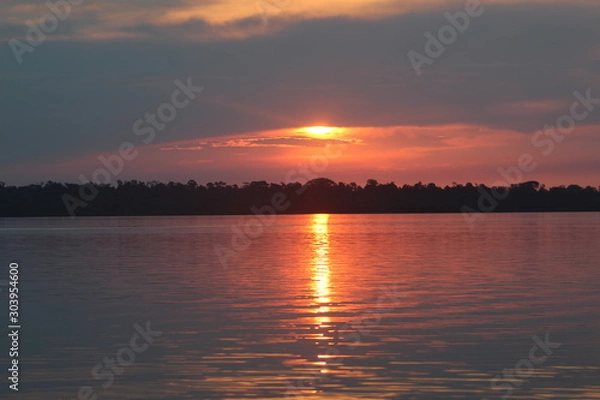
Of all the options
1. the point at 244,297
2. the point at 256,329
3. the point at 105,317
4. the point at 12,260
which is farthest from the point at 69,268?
the point at 256,329

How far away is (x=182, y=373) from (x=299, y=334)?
14.0 feet

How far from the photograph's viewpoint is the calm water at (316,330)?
14195 millimetres

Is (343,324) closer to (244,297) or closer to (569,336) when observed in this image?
(569,336)

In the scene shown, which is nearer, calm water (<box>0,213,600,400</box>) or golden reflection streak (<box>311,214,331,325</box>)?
calm water (<box>0,213,600,400</box>)

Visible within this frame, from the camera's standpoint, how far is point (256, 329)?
19734 mm

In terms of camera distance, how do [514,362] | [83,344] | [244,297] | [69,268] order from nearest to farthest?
[514,362] → [83,344] → [244,297] → [69,268]

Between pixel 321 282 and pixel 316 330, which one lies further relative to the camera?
pixel 321 282

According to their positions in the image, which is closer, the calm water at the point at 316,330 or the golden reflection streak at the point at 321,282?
the calm water at the point at 316,330

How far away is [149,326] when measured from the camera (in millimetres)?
20500

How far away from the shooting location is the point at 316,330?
1947 cm

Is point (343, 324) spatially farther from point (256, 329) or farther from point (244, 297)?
point (244, 297)

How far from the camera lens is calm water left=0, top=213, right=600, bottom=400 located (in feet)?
46.6

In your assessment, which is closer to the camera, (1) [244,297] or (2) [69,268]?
(1) [244,297]

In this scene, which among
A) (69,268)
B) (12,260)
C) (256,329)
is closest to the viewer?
(256,329)
